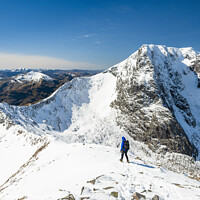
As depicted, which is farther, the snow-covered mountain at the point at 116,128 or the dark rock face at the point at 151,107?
the dark rock face at the point at 151,107

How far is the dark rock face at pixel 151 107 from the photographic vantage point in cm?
4642

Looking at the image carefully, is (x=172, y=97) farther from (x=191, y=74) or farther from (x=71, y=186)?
(x=71, y=186)

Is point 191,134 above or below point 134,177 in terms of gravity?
below

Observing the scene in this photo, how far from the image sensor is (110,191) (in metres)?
8.12

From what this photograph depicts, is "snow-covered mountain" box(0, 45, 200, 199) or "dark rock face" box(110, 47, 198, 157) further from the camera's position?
"dark rock face" box(110, 47, 198, 157)

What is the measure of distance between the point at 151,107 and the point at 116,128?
16492 mm

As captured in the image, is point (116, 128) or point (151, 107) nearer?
point (151, 107)

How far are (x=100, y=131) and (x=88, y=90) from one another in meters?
34.5

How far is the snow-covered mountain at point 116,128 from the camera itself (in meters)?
10.4

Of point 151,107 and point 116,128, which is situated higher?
point 151,107

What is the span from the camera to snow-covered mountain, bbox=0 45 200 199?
34.1ft

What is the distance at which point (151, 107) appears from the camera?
5238 cm

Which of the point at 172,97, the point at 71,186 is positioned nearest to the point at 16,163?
the point at 71,186

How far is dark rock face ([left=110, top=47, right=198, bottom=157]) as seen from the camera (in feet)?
152
